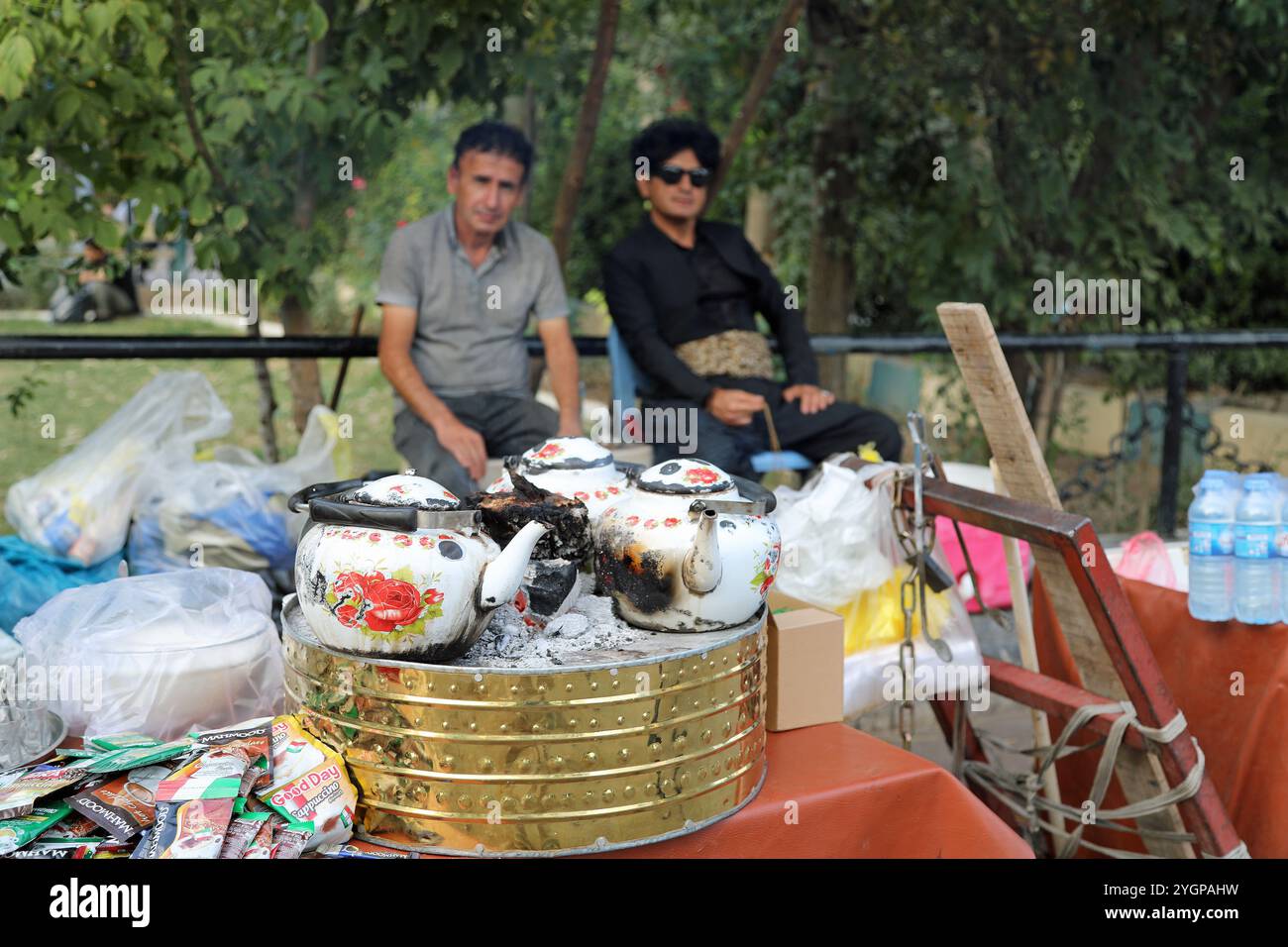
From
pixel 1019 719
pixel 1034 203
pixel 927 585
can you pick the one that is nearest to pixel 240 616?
pixel 927 585

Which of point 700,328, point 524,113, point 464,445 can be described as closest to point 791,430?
point 700,328

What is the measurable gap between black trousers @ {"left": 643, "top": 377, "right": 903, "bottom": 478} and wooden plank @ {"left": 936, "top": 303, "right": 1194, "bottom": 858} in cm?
157

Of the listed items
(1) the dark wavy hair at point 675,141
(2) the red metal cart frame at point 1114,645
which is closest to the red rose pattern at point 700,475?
(2) the red metal cart frame at point 1114,645

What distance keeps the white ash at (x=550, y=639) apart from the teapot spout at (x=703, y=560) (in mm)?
113

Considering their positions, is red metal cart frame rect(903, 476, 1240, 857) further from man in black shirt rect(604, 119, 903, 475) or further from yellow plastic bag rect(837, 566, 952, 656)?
man in black shirt rect(604, 119, 903, 475)

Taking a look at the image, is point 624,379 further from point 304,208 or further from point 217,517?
point 304,208

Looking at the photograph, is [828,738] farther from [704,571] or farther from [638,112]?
[638,112]

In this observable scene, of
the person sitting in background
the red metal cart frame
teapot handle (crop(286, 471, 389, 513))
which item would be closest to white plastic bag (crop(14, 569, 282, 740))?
teapot handle (crop(286, 471, 389, 513))

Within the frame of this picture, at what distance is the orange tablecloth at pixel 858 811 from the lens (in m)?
1.93

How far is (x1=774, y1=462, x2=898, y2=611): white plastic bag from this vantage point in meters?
2.88

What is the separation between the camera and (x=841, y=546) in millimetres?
2895

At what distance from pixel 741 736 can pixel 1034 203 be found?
4502mm

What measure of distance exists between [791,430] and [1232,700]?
185 cm

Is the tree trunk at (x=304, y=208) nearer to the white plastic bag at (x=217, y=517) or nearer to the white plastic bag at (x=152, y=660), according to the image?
the white plastic bag at (x=217, y=517)
